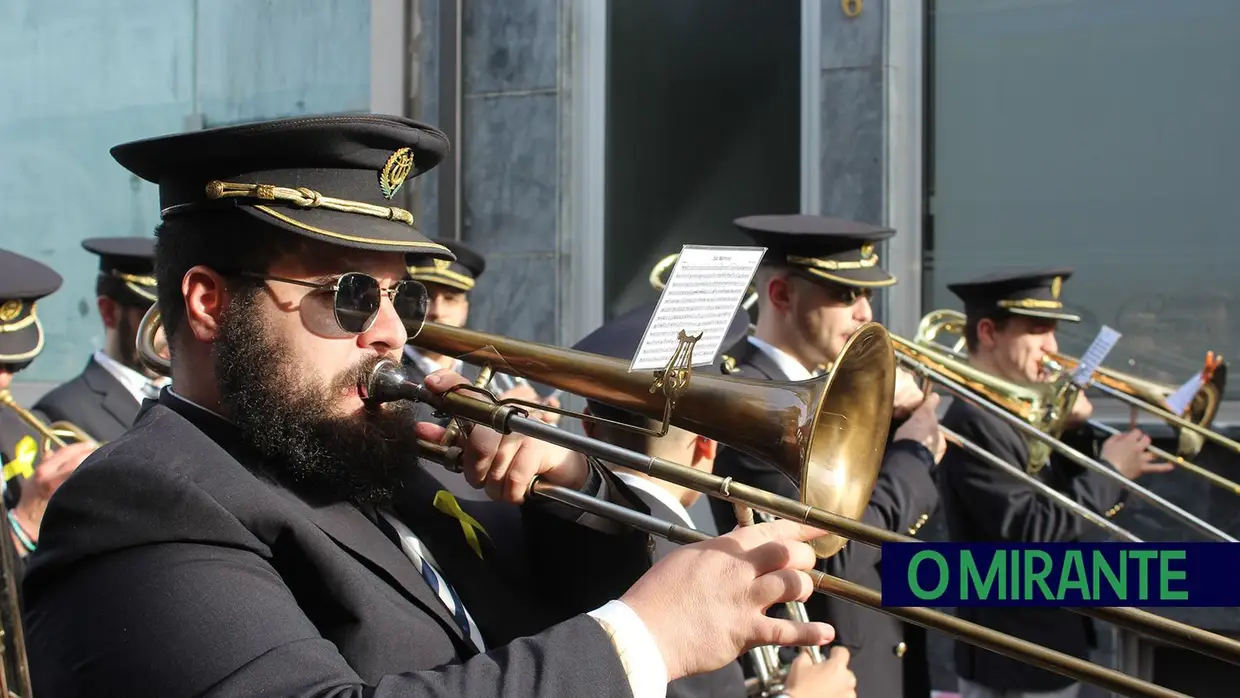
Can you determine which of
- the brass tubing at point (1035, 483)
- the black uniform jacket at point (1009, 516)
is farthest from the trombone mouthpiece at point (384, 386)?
the black uniform jacket at point (1009, 516)

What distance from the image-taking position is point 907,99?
6.66m

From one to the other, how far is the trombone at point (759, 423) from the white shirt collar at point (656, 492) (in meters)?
0.42

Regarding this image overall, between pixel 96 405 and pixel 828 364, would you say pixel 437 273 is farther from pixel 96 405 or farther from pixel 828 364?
pixel 828 364

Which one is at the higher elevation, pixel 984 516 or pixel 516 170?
pixel 516 170

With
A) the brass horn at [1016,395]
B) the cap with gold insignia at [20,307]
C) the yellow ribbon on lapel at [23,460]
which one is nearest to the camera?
the yellow ribbon on lapel at [23,460]

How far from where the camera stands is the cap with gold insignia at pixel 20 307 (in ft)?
15.5

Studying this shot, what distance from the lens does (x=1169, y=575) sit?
2064mm

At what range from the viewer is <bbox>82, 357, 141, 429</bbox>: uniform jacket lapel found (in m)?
4.98

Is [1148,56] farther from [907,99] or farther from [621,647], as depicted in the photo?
[621,647]

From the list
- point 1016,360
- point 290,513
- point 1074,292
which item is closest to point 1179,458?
point 1016,360

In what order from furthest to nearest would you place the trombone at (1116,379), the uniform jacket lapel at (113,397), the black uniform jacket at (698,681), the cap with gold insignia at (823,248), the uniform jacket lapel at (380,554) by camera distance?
1. the trombone at (1116,379)
2. the uniform jacket lapel at (113,397)
3. the cap with gold insignia at (823,248)
4. the black uniform jacket at (698,681)
5. the uniform jacket lapel at (380,554)

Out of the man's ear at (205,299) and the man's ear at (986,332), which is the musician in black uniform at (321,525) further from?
the man's ear at (986,332)

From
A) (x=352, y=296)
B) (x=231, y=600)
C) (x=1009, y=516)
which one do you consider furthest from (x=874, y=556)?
(x=231, y=600)

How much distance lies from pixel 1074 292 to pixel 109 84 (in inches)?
229
